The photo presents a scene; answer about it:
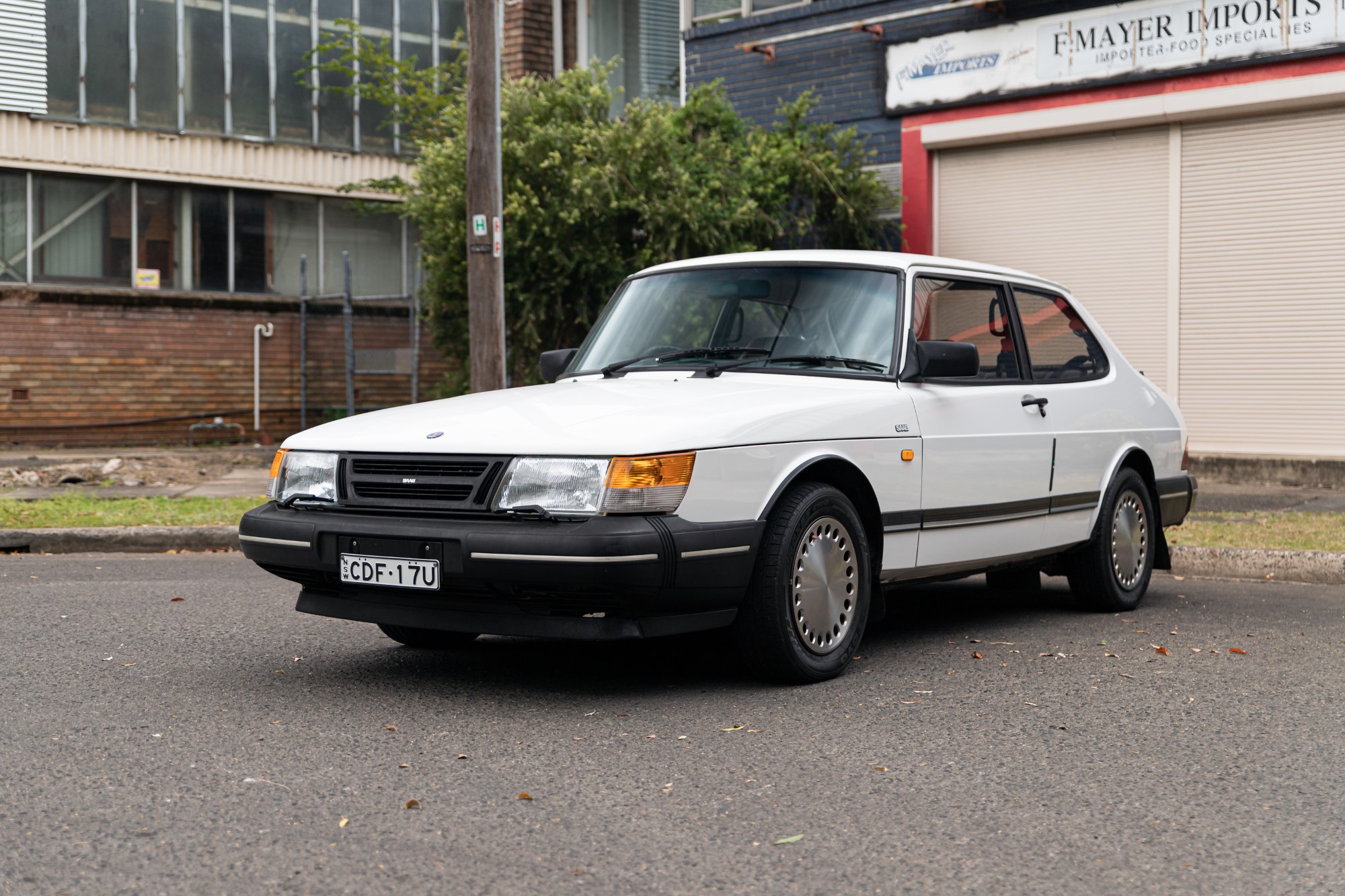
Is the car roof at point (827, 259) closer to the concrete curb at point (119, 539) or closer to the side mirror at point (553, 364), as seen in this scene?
the side mirror at point (553, 364)

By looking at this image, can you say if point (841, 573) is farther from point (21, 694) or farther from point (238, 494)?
point (238, 494)

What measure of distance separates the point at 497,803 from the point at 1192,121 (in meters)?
12.3

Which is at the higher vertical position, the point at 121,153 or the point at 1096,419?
the point at 121,153

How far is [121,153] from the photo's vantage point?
19000 mm

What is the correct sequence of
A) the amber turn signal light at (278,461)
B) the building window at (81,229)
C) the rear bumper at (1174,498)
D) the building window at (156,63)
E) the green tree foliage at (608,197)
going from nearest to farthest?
the amber turn signal light at (278,461) < the rear bumper at (1174,498) < the green tree foliage at (608,197) < the building window at (81,229) < the building window at (156,63)

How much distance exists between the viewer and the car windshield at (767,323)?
5.94 m

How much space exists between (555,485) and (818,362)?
5.08ft

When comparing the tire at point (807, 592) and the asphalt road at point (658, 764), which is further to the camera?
the tire at point (807, 592)

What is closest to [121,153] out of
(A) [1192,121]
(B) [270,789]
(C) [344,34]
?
(C) [344,34]

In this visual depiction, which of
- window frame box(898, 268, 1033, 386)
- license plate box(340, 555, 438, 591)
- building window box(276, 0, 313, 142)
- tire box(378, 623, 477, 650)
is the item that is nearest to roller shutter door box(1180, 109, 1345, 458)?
window frame box(898, 268, 1033, 386)

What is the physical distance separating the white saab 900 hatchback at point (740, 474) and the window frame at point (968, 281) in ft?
0.04

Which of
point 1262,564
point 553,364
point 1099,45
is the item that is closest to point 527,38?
point 1099,45

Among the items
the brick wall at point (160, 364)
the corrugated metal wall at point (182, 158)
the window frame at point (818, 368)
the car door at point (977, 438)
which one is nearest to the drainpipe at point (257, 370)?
the brick wall at point (160, 364)

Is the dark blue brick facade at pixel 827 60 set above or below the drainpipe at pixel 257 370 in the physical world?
above
